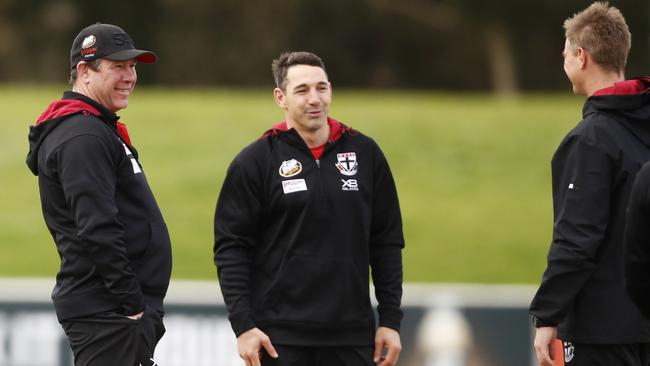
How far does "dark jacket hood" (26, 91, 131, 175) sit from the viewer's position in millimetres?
4293

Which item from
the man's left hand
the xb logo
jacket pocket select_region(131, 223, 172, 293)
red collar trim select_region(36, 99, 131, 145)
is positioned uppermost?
red collar trim select_region(36, 99, 131, 145)

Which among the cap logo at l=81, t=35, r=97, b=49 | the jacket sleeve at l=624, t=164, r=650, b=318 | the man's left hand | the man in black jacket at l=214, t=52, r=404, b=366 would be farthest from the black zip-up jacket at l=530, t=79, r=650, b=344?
the cap logo at l=81, t=35, r=97, b=49

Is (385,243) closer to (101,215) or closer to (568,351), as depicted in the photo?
(568,351)

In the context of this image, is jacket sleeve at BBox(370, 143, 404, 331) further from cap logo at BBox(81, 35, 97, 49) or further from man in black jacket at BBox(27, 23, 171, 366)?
cap logo at BBox(81, 35, 97, 49)

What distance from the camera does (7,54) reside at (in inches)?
1172

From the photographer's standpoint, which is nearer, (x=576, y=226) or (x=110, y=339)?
(x=576, y=226)

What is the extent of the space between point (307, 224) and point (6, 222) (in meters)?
8.75

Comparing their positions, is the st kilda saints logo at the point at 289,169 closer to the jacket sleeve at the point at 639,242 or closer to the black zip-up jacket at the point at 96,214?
the black zip-up jacket at the point at 96,214

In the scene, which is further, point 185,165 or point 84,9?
point 84,9

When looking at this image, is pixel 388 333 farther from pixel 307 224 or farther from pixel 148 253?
pixel 148 253

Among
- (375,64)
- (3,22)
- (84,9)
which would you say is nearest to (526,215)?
(375,64)

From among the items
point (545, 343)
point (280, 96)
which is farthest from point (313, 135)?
point (545, 343)

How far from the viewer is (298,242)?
14.9 ft

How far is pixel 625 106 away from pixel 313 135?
4.09ft
